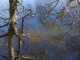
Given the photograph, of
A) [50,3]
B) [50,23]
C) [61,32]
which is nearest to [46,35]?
[61,32]

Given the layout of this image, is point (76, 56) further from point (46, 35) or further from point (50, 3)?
point (50, 3)

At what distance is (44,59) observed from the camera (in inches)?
594

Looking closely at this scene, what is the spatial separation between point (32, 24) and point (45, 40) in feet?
5.79

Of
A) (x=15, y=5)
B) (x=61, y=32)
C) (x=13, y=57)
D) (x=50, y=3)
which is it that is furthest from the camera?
(x=61, y=32)

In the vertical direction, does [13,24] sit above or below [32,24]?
above

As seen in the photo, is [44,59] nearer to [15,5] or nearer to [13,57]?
[13,57]

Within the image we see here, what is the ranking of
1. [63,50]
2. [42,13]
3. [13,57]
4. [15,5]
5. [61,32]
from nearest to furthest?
[15,5]
[13,57]
[42,13]
[61,32]
[63,50]

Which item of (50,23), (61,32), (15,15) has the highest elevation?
Result: (15,15)

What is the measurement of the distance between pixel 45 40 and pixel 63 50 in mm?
1823

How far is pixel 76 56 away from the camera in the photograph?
16.5 m

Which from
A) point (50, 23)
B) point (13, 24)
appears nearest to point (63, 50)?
point (50, 23)

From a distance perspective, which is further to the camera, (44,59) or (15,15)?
(44,59)

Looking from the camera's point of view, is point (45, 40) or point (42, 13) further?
point (45, 40)

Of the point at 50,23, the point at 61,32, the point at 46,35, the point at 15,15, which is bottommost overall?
the point at 46,35
